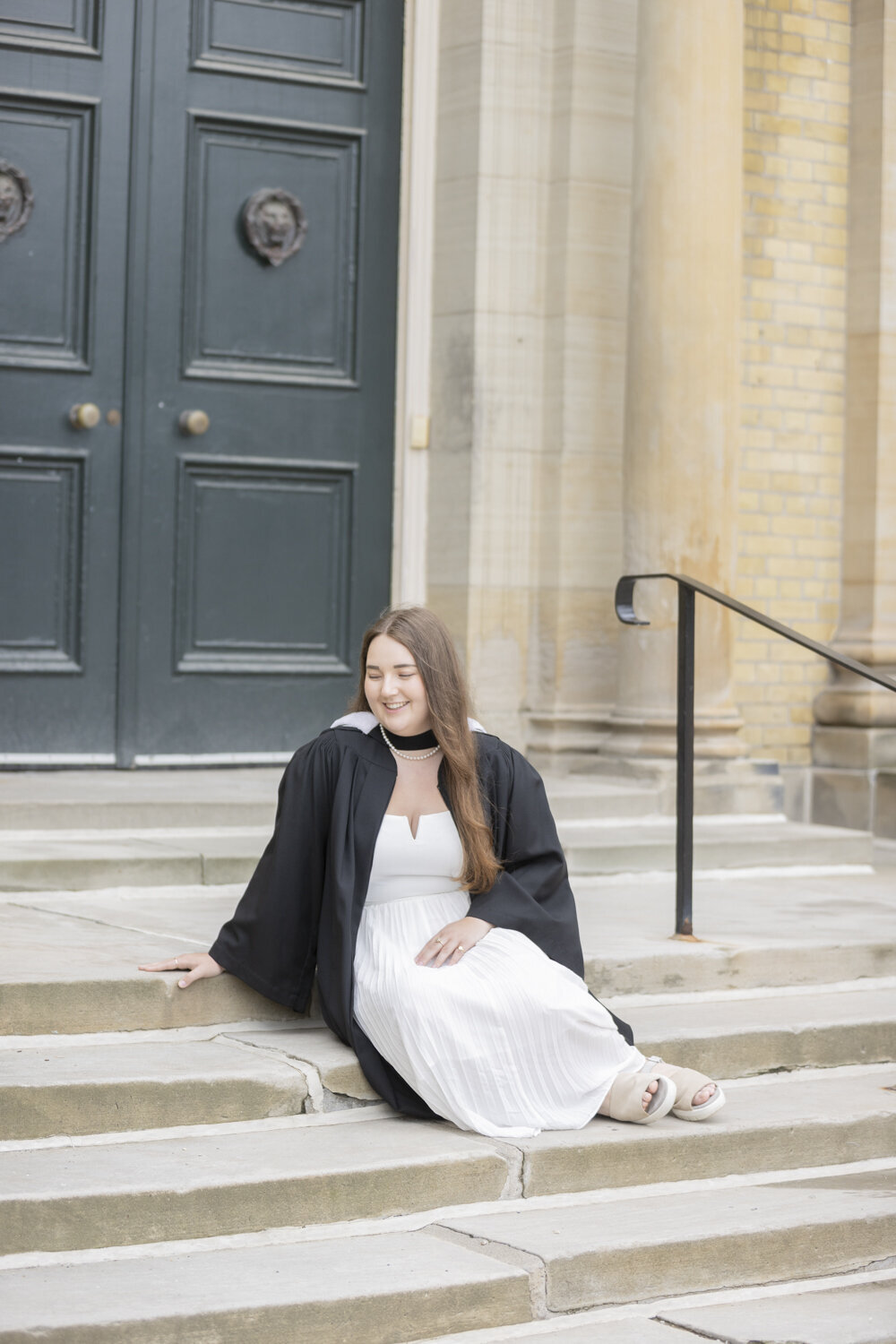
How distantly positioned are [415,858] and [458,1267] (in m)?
0.98

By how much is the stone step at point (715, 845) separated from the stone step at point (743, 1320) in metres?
2.29

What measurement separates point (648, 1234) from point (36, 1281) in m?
1.08

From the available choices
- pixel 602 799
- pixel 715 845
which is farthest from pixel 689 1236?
pixel 602 799

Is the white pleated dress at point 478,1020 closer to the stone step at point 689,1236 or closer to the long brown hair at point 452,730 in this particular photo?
the long brown hair at point 452,730

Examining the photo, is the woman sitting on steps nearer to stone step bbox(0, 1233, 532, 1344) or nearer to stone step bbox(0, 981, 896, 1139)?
stone step bbox(0, 981, 896, 1139)

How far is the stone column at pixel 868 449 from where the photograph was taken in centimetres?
720

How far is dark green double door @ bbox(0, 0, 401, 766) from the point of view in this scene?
238 inches

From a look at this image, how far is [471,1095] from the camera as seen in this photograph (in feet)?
11.8

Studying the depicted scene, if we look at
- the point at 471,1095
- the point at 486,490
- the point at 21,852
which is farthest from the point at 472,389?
the point at 471,1095

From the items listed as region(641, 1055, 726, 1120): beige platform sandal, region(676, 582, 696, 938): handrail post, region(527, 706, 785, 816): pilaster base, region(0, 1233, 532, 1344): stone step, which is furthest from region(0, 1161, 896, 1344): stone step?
region(527, 706, 785, 816): pilaster base

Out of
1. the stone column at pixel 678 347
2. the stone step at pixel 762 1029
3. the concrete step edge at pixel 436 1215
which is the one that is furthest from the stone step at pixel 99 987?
the stone column at pixel 678 347

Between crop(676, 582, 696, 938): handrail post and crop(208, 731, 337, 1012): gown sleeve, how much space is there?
4.04 feet

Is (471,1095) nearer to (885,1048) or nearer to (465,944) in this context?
(465,944)

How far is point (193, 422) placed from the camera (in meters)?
6.21
